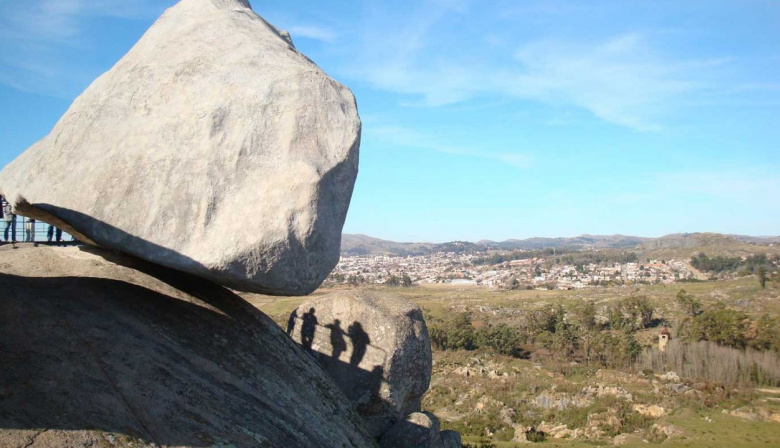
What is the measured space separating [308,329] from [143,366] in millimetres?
5720

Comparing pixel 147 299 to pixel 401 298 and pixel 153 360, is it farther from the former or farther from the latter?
pixel 401 298

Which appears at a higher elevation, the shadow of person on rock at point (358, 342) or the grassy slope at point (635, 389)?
the shadow of person on rock at point (358, 342)

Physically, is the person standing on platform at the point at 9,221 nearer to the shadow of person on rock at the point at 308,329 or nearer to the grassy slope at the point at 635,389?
the shadow of person on rock at the point at 308,329

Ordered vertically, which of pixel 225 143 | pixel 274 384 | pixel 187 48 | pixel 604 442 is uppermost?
pixel 187 48

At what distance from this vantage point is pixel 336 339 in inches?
460

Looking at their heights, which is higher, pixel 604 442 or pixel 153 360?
pixel 153 360

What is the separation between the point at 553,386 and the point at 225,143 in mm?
43421

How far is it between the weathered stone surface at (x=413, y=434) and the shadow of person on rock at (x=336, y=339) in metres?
1.77

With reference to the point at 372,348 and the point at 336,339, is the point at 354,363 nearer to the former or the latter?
the point at 372,348

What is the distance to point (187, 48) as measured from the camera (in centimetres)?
802

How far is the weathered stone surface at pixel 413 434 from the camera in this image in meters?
11.0

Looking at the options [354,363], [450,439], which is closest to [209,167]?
[354,363]

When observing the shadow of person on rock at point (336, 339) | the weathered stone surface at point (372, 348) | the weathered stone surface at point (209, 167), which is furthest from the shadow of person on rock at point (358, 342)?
the weathered stone surface at point (209, 167)

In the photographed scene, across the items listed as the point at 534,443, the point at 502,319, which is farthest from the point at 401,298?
the point at 502,319
